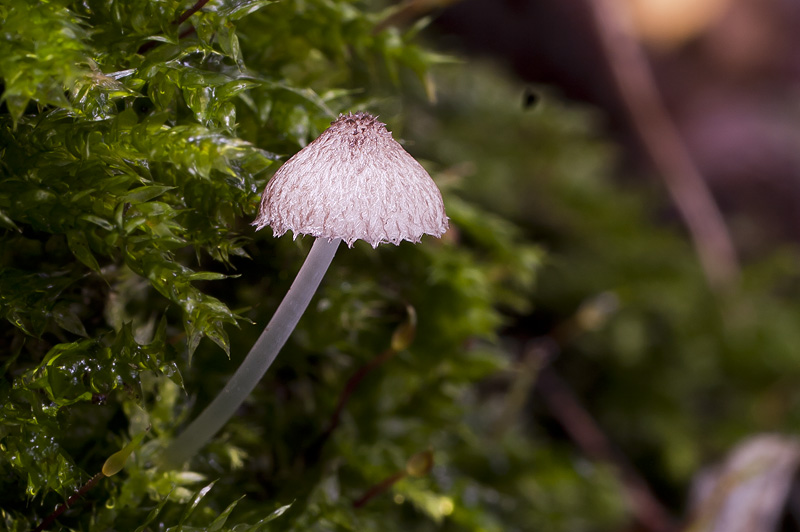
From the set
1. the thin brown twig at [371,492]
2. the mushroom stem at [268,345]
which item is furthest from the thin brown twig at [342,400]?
the mushroom stem at [268,345]

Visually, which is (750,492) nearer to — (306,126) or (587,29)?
(306,126)

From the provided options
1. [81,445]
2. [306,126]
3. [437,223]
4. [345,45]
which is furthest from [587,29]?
[81,445]

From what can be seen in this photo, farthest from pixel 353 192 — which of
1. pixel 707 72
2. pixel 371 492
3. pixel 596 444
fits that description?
pixel 707 72

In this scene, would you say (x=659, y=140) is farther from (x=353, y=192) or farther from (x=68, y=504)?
(x=68, y=504)

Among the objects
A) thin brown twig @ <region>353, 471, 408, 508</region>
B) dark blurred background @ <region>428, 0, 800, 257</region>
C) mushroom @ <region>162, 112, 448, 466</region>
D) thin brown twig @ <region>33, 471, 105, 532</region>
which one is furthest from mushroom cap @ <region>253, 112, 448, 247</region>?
dark blurred background @ <region>428, 0, 800, 257</region>

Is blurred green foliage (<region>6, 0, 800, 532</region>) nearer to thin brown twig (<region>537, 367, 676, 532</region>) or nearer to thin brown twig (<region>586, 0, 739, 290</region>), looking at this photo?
thin brown twig (<region>537, 367, 676, 532</region>)

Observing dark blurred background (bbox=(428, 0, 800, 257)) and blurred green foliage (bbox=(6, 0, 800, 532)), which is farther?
dark blurred background (bbox=(428, 0, 800, 257))
